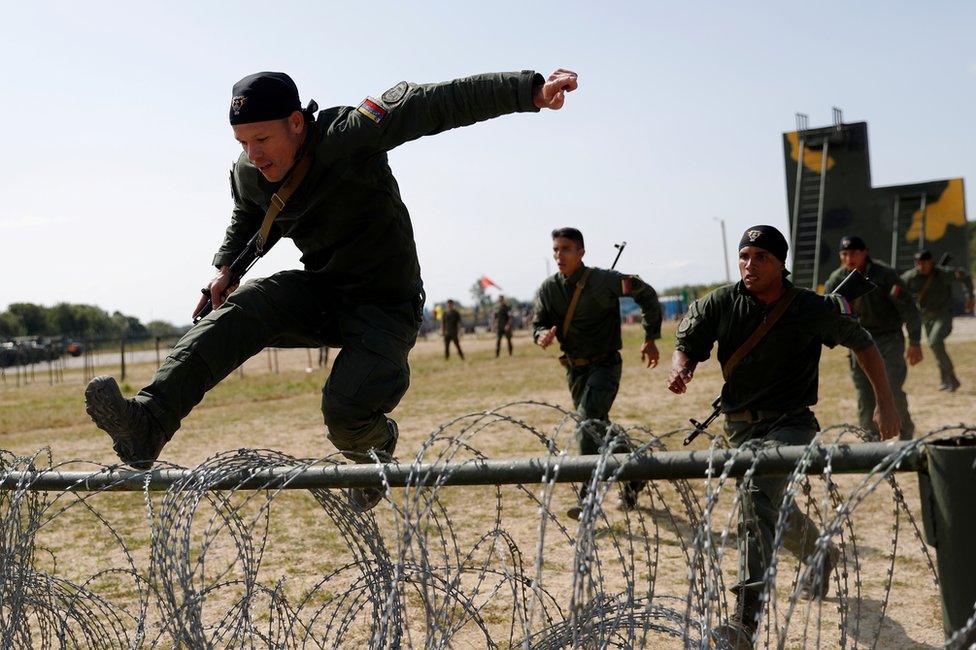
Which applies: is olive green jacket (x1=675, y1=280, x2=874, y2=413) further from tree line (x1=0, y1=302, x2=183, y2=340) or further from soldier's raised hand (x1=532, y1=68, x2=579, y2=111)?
tree line (x1=0, y1=302, x2=183, y2=340)

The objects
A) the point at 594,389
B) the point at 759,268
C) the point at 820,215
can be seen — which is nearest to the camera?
the point at 759,268

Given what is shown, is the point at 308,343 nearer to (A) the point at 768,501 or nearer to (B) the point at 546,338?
(A) the point at 768,501

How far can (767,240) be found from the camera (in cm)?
470

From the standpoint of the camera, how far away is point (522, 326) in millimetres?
65188

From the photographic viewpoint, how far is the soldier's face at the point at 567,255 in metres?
7.65

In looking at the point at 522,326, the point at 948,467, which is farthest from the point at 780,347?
the point at 522,326

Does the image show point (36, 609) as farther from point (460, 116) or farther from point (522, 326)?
point (522, 326)

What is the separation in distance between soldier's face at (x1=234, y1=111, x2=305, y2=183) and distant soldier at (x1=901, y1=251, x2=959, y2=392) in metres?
12.1

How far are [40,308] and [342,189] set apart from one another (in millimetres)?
95187

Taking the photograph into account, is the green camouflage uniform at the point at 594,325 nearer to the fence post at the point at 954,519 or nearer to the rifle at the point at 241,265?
the rifle at the point at 241,265

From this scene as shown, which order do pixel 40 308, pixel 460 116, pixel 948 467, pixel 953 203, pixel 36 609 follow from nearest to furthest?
pixel 948 467, pixel 36 609, pixel 460 116, pixel 953 203, pixel 40 308

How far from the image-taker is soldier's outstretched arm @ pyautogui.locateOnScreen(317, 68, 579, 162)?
3.39 metres

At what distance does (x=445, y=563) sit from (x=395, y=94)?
175cm

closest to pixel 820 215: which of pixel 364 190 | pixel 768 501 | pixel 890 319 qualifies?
pixel 890 319
